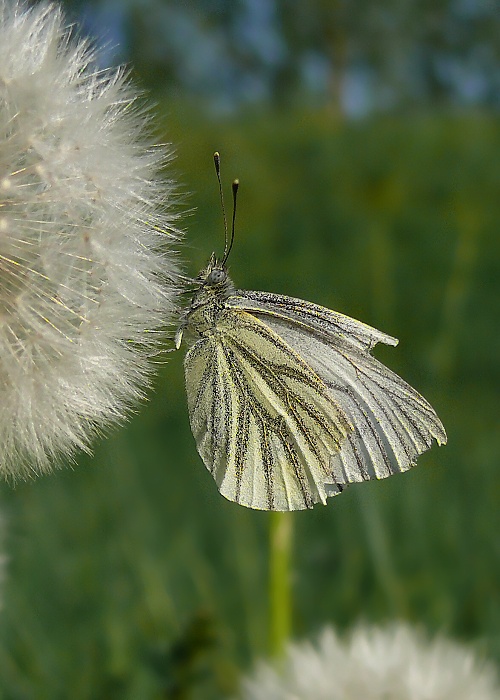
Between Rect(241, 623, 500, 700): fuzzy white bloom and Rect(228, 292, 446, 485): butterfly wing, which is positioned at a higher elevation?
Rect(228, 292, 446, 485): butterfly wing

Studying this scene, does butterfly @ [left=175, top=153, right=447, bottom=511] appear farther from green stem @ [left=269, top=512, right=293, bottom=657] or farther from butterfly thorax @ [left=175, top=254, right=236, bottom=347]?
green stem @ [left=269, top=512, right=293, bottom=657]

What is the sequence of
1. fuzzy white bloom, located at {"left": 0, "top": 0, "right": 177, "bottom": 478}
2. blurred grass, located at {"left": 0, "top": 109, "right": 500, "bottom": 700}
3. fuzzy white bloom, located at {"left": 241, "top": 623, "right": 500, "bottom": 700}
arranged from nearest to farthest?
fuzzy white bloom, located at {"left": 0, "top": 0, "right": 177, "bottom": 478} → fuzzy white bloom, located at {"left": 241, "top": 623, "right": 500, "bottom": 700} → blurred grass, located at {"left": 0, "top": 109, "right": 500, "bottom": 700}

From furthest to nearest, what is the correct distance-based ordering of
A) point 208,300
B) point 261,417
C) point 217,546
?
point 217,546 → point 261,417 → point 208,300

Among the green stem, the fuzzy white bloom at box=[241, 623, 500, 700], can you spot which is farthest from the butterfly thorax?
the fuzzy white bloom at box=[241, 623, 500, 700]

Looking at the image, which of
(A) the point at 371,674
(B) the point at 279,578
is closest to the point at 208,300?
(B) the point at 279,578

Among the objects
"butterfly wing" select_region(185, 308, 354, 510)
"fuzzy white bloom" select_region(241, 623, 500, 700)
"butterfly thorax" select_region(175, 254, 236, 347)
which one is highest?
"butterfly thorax" select_region(175, 254, 236, 347)

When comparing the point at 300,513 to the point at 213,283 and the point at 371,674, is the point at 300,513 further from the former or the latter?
the point at 213,283

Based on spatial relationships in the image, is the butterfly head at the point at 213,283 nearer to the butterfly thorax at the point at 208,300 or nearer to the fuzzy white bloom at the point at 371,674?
the butterfly thorax at the point at 208,300
